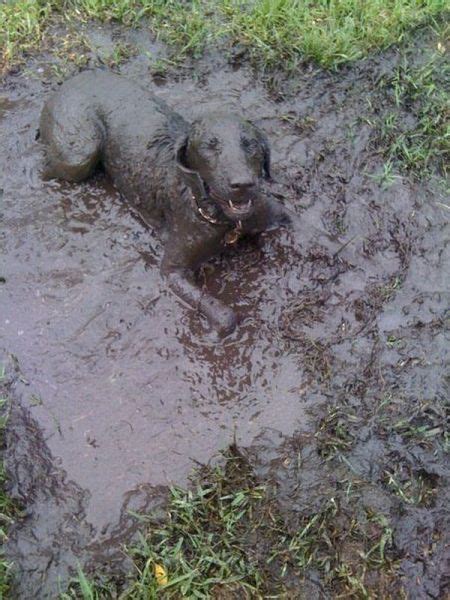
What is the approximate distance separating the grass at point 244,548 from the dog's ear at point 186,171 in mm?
1446

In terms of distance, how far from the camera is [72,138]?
14.1 ft

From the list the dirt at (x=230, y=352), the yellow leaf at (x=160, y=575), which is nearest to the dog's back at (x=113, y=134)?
the dirt at (x=230, y=352)

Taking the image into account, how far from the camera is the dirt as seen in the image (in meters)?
3.41

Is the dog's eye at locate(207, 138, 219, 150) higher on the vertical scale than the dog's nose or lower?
higher

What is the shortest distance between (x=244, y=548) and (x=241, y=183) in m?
1.69

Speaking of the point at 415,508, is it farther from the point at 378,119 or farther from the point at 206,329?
the point at 378,119

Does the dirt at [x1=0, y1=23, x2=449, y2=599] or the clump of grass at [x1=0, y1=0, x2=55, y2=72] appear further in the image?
the clump of grass at [x1=0, y1=0, x2=55, y2=72]

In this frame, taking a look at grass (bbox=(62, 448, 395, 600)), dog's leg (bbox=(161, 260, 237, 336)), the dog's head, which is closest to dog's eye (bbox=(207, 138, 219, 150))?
the dog's head

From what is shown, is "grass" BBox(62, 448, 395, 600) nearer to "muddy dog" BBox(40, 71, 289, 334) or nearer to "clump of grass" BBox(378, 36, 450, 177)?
"muddy dog" BBox(40, 71, 289, 334)

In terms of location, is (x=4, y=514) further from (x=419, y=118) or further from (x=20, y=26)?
(x=20, y=26)

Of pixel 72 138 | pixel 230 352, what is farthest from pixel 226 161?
pixel 72 138

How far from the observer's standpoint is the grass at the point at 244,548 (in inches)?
123

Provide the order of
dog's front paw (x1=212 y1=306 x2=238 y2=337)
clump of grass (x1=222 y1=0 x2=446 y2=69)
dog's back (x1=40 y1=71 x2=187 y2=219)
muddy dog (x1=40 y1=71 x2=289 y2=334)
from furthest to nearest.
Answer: clump of grass (x1=222 y1=0 x2=446 y2=69)
dog's back (x1=40 y1=71 x2=187 y2=219)
dog's front paw (x1=212 y1=306 x2=238 y2=337)
muddy dog (x1=40 y1=71 x2=289 y2=334)

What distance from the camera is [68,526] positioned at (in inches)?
132
